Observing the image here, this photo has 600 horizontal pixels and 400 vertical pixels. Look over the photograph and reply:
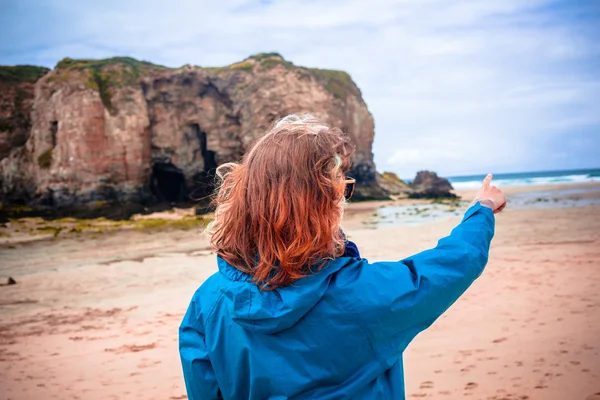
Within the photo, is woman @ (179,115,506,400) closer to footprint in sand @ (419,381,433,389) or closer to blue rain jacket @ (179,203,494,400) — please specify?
blue rain jacket @ (179,203,494,400)

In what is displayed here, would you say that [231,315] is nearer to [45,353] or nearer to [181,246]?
[45,353]

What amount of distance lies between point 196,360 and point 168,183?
41160 mm

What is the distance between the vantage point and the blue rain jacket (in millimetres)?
1508

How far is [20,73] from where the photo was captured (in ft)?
136

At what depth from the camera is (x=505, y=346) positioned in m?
5.34

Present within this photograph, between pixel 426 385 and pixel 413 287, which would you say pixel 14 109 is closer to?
pixel 426 385

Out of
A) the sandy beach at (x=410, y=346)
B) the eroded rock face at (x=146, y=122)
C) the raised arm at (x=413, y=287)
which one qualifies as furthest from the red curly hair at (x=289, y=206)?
the eroded rock face at (x=146, y=122)

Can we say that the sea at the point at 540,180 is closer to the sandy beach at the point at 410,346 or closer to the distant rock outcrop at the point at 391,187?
the distant rock outcrop at the point at 391,187

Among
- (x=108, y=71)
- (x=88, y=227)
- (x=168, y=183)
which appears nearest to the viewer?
(x=88, y=227)

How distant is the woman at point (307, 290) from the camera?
1519mm

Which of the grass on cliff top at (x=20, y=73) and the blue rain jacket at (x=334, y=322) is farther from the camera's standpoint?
the grass on cliff top at (x=20, y=73)

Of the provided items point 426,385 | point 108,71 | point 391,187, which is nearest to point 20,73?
point 108,71

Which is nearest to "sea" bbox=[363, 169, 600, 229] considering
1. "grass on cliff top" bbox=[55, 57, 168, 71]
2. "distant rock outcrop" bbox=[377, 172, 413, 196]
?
"distant rock outcrop" bbox=[377, 172, 413, 196]

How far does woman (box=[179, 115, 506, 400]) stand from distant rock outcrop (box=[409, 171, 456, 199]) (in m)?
39.8
